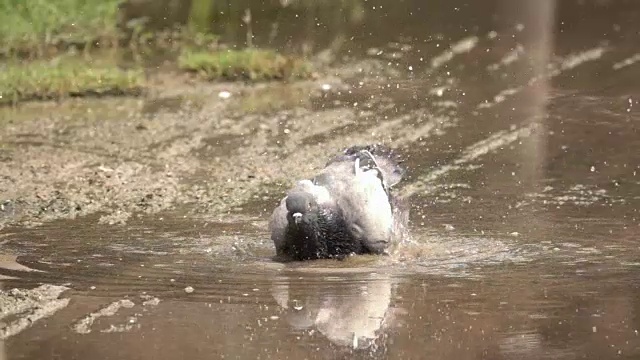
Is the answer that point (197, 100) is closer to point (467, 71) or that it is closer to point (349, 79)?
point (349, 79)

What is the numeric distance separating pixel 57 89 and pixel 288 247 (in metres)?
5.05

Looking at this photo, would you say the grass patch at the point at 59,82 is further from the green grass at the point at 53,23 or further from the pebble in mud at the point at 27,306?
the pebble in mud at the point at 27,306

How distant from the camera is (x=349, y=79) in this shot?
11516 mm

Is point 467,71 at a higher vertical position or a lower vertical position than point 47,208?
higher

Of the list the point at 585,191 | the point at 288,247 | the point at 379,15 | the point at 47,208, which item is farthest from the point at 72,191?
the point at 379,15

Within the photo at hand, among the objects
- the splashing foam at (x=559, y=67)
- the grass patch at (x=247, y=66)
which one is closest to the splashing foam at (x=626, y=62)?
the splashing foam at (x=559, y=67)

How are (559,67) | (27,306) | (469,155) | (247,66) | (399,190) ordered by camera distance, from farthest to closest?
1. (247,66)
2. (559,67)
3. (469,155)
4. (399,190)
5. (27,306)

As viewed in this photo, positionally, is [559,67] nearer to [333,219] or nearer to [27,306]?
[333,219]

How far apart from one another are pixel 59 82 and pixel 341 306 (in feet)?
20.1

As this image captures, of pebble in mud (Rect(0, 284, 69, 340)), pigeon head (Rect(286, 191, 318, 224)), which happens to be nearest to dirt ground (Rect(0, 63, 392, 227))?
pigeon head (Rect(286, 191, 318, 224))

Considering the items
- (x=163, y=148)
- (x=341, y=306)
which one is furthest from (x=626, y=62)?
(x=341, y=306)

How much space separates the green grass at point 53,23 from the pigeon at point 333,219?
570 cm

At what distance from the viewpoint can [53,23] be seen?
1225 cm

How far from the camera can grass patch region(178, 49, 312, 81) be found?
458 inches
